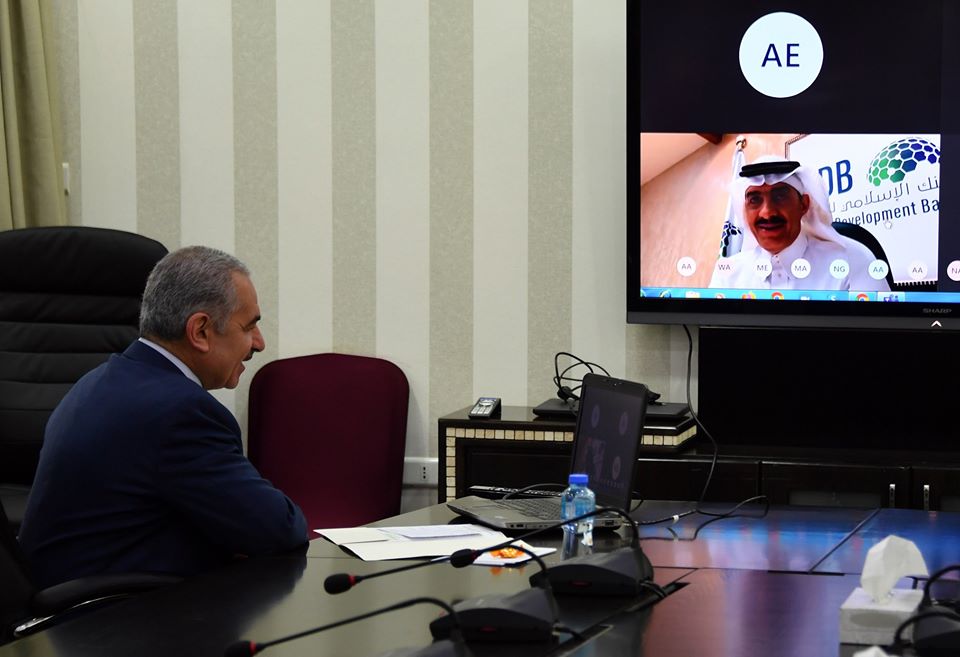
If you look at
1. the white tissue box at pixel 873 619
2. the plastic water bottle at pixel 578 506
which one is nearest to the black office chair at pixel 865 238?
the plastic water bottle at pixel 578 506

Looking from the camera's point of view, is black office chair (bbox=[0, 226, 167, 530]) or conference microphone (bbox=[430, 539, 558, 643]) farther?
black office chair (bbox=[0, 226, 167, 530])

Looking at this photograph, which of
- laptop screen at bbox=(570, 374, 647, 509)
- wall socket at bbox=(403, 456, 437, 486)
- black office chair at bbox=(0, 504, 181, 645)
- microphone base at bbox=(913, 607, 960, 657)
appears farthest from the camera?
wall socket at bbox=(403, 456, 437, 486)

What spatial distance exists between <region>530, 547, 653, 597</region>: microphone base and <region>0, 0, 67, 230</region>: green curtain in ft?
9.32

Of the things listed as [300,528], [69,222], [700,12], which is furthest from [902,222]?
[69,222]

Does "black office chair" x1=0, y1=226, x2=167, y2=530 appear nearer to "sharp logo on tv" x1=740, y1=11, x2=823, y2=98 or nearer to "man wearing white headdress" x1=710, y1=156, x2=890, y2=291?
"man wearing white headdress" x1=710, y1=156, x2=890, y2=291

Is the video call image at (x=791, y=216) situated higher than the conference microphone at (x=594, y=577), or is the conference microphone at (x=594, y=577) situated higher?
the video call image at (x=791, y=216)

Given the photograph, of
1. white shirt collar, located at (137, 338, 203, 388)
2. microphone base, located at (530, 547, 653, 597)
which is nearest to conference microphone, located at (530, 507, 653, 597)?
microphone base, located at (530, 547, 653, 597)

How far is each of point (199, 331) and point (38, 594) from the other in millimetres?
590

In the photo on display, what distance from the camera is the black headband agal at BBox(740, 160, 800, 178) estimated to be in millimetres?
3725

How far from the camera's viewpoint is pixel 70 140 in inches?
173

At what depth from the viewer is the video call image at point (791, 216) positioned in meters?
3.66

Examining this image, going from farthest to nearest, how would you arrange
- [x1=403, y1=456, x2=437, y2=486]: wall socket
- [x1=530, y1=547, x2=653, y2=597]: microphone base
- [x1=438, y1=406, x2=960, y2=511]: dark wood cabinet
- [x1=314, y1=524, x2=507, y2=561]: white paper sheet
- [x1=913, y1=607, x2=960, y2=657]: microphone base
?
[x1=403, y1=456, x2=437, y2=486]: wall socket, [x1=438, y1=406, x2=960, y2=511]: dark wood cabinet, [x1=314, y1=524, x2=507, y2=561]: white paper sheet, [x1=530, y1=547, x2=653, y2=597]: microphone base, [x1=913, y1=607, x2=960, y2=657]: microphone base

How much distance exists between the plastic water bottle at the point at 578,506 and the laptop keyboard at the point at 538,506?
73 millimetres

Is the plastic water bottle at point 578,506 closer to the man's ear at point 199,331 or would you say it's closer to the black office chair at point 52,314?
the man's ear at point 199,331
